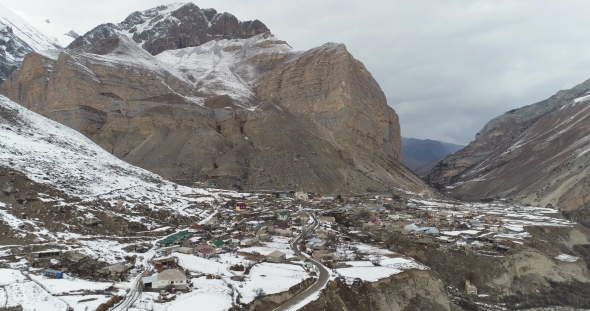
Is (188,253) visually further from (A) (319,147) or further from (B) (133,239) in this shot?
(A) (319,147)

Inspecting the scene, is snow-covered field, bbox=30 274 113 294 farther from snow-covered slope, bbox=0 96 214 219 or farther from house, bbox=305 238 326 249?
house, bbox=305 238 326 249

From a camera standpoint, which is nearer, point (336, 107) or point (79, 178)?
point (79, 178)

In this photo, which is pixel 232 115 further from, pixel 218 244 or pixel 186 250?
pixel 186 250

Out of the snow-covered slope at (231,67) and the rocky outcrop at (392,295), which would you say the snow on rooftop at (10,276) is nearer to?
the rocky outcrop at (392,295)

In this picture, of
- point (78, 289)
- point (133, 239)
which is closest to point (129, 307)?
point (78, 289)

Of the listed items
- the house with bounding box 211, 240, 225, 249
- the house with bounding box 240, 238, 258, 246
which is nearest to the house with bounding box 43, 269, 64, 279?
the house with bounding box 211, 240, 225, 249

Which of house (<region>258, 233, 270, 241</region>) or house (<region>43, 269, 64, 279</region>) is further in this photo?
house (<region>258, 233, 270, 241</region>)

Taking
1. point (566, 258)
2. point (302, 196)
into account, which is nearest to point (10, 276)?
point (566, 258)
